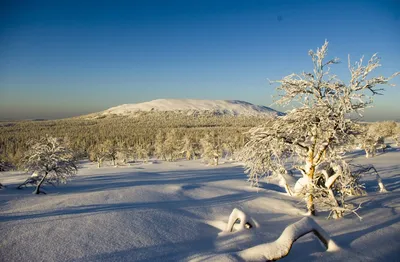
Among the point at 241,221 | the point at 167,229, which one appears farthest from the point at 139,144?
the point at 241,221

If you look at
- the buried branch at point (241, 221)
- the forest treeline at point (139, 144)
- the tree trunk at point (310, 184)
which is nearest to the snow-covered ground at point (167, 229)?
the buried branch at point (241, 221)

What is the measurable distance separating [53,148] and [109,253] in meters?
10.3

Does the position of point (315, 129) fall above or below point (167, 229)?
above

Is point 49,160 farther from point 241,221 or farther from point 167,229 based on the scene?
point 241,221

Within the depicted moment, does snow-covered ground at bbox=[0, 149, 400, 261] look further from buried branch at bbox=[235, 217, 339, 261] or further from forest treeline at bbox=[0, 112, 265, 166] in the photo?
forest treeline at bbox=[0, 112, 265, 166]

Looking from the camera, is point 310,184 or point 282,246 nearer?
point 282,246

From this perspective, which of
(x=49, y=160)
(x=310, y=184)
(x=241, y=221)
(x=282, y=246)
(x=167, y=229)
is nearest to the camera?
(x=282, y=246)

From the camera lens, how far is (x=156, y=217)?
24.9ft

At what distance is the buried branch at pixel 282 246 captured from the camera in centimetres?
475

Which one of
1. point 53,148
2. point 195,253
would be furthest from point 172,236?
point 53,148

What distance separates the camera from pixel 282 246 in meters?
4.95

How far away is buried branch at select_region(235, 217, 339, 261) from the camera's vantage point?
4.75 metres

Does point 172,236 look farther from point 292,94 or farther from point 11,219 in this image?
point 292,94

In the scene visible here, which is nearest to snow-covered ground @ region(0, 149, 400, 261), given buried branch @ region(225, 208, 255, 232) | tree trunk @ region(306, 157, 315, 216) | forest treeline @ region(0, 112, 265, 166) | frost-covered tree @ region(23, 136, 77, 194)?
buried branch @ region(225, 208, 255, 232)
